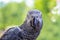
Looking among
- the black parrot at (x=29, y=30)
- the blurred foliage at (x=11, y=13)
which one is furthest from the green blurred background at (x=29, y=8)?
the black parrot at (x=29, y=30)

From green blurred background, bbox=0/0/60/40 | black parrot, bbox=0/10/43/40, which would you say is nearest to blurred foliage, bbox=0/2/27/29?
green blurred background, bbox=0/0/60/40

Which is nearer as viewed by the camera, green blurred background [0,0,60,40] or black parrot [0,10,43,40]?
black parrot [0,10,43,40]

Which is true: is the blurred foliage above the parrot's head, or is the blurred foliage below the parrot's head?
above

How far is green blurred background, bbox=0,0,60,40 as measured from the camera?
98 cm

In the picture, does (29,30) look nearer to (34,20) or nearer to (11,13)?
(34,20)

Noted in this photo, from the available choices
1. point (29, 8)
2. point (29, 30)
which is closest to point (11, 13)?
point (29, 8)

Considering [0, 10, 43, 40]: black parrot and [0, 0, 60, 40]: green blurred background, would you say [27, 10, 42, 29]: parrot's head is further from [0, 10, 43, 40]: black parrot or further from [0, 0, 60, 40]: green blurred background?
[0, 0, 60, 40]: green blurred background

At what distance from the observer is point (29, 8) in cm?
97

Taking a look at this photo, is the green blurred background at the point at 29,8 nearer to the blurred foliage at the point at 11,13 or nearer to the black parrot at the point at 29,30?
the blurred foliage at the point at 11,13

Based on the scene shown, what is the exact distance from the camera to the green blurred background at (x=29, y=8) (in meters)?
0.98

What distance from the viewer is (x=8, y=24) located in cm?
97

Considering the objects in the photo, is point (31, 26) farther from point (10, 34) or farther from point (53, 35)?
point (53, 35)

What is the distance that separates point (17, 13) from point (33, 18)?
23 cm

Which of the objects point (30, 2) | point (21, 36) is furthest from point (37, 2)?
point (21, 36)
